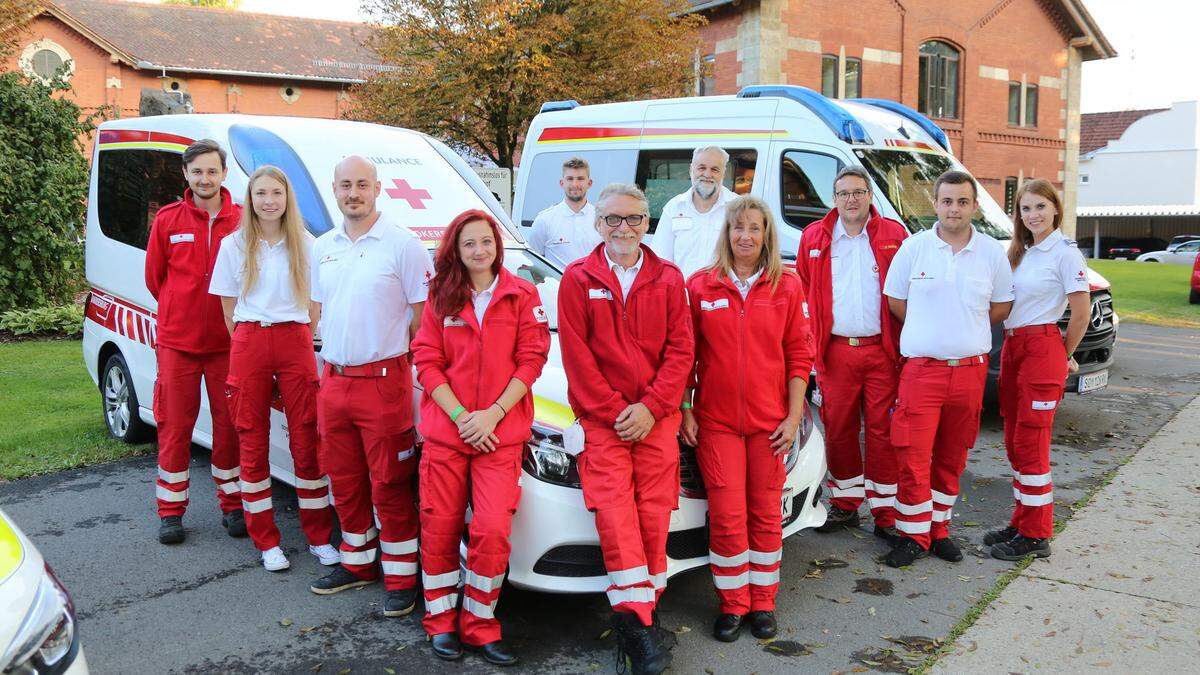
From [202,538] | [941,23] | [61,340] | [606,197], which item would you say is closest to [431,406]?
[606,197]

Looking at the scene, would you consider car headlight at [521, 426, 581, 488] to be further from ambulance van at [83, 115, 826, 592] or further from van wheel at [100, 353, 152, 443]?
van wheel at [100, 353, 152, 443]

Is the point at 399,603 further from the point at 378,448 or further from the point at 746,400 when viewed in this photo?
the point at 746,400

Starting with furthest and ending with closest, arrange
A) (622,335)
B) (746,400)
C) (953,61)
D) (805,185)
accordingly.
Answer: (953,61), (805,185), (746,400), (622,335)

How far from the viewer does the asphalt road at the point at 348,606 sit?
3.97 m

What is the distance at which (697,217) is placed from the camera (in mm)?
5965

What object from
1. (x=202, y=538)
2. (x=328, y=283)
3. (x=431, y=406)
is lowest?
(x=202, y=538)

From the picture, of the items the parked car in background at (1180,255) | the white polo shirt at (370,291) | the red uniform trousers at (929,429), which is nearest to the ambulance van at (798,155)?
the red uniform trousers at (929,429)

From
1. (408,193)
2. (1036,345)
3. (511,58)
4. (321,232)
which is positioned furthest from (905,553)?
(511,58)

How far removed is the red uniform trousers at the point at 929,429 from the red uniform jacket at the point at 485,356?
200 cm

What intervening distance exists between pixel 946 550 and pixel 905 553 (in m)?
0.25

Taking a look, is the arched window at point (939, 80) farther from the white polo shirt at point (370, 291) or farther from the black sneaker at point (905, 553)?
the white polo shirt at point (370, 291)

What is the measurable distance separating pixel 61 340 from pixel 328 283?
9.85 metres

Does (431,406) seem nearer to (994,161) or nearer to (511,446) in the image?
(511,446)

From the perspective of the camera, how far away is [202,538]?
17.6ft
